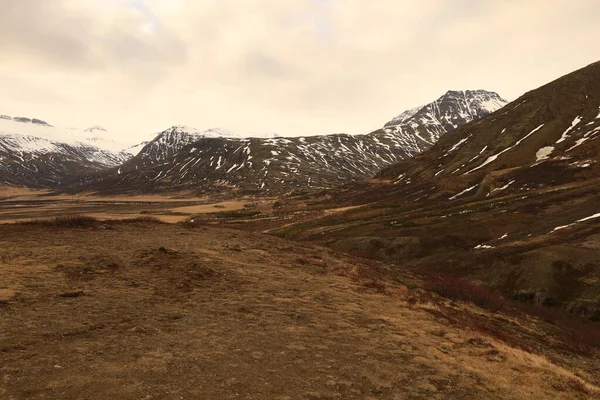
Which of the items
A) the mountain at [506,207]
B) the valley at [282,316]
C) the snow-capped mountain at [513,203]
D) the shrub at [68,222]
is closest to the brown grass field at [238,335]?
the valley at [282,316]

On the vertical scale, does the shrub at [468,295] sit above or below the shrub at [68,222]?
below

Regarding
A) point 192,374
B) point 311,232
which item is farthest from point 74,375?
point 311,232

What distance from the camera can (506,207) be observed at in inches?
2975

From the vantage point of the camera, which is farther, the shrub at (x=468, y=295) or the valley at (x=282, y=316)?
the shrub at (x=468, y=295)

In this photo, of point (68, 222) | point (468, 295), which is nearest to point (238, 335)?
point (468, 295)

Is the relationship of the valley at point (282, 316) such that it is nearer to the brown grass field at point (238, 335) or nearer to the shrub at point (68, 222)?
the brown grass field at point (238, 335)

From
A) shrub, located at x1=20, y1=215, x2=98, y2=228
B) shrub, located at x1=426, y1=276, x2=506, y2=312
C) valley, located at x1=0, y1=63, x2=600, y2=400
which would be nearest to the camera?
valley, located at x1=0, y1=63, x2=600, y2=400

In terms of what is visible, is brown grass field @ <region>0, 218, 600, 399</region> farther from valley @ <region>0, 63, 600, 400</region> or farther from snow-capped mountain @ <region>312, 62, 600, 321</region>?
snow-capped mountain @ <region>312, 62, 600, 321</region>

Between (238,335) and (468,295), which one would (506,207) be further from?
(238,335)

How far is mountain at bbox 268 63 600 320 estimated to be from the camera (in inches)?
1613

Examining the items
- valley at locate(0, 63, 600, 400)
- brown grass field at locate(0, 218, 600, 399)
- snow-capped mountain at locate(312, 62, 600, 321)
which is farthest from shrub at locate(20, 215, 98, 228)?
snow-capped mountain at locate(312, 62, 600, 321)

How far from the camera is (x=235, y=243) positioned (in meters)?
39.4

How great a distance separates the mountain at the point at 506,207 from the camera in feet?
134

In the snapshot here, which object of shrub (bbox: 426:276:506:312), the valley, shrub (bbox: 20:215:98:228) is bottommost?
shrub (bbox: 426:276:506:312)
